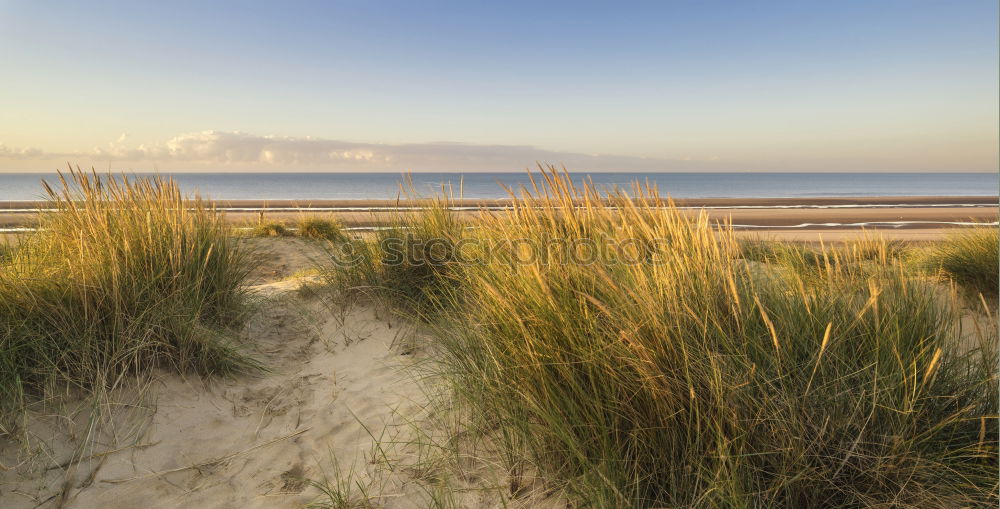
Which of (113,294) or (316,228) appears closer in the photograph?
(113,294)

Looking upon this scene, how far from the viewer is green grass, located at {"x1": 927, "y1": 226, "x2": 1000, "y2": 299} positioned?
16.0 feet

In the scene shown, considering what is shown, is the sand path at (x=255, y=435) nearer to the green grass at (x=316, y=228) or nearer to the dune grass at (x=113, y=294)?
the dune grass at (x=113, y=294)

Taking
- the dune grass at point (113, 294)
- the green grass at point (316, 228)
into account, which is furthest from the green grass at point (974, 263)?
the green grass at point (316, 228)

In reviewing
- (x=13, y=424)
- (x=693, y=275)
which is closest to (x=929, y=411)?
(x=693, y=275)

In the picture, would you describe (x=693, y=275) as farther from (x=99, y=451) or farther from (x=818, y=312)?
(x=99, y=451)

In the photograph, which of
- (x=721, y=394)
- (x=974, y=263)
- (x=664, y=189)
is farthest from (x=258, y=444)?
(x=664, y=189)

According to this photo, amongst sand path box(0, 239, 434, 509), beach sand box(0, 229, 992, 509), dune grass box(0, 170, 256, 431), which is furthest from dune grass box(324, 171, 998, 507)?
dune grass box(0, 170, 256, 431)

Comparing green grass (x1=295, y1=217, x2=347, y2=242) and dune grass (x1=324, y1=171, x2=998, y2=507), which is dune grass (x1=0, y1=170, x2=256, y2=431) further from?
green grass (x1=295, y1=217, x2=347, y2=242)

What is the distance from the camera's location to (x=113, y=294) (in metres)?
3.12

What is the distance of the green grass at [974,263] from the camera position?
4879 millimetres

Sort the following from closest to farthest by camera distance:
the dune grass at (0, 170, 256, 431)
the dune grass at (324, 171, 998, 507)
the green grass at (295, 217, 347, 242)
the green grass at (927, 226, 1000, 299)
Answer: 1. the dune grass at (324, 171, 998, 507)
2. the dune grass at (0, 170, 256, 431)
3. the green grass at (927, 226, 1000, 299)
4. the green grass at (295, 217, 347, 242)

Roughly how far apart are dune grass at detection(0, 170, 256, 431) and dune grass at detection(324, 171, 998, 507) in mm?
2141

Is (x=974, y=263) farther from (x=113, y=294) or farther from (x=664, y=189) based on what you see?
(x=664, y=189)

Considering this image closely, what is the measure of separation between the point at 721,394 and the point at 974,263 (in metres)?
5.22
